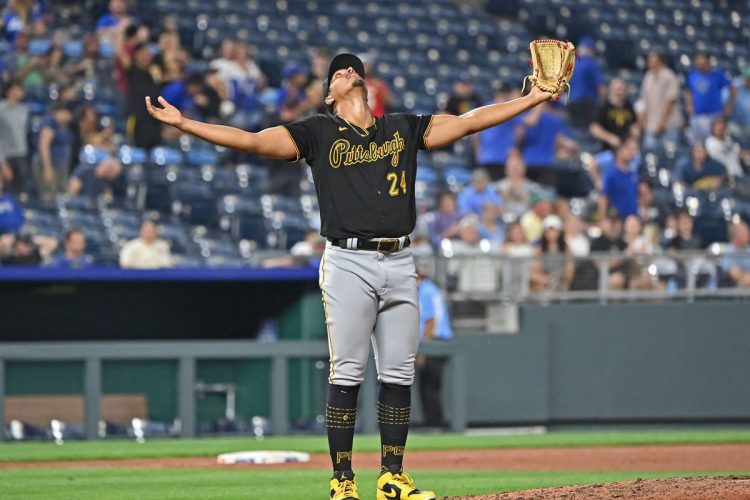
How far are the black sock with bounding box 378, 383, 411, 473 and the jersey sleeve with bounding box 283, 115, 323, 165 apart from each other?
0.97m

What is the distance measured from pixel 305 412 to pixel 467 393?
1.65 metres

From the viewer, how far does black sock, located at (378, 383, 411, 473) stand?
5.50 meters

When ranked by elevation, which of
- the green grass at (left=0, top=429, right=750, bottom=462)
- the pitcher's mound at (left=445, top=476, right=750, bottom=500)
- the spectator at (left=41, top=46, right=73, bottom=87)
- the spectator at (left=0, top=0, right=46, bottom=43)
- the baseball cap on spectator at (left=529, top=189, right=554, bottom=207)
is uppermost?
the spectator at (left=0, top=0, right=46, bottom=43)

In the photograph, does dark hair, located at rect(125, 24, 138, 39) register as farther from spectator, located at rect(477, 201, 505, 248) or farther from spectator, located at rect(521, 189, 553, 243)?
spectator, located at rect(521, 189, 553, 243)

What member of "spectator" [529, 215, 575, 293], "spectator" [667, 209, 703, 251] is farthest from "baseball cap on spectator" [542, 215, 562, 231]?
"spectator" [667, 209, 703, 251]

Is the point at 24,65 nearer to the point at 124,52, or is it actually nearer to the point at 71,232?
the point at 124,52

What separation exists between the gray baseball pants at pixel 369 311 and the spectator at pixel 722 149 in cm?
1069

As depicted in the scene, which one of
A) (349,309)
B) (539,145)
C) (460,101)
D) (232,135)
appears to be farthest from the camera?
(460,101)

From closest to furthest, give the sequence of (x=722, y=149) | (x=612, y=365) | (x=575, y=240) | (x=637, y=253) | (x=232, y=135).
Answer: (x=232, y=135)
(x=637, y=253)
(x=575, y=240)
(x=612, y=365)
(x=722, y=149)

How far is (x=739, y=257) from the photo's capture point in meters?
12.5

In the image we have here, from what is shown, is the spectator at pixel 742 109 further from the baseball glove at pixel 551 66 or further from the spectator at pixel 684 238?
the baseball glove at pixel 551 66

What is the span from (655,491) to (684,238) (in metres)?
7.96

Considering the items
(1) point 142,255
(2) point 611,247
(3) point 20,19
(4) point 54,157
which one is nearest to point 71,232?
(1) point 142,255

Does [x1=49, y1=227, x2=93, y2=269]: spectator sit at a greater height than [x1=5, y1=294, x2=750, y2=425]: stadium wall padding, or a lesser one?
greater
